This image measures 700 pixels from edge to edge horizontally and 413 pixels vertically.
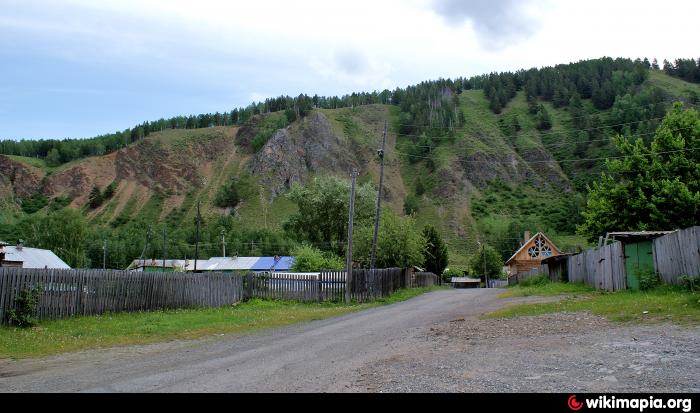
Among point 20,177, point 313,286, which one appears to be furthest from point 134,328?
point 20,177

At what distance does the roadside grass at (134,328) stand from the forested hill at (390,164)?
75569mm

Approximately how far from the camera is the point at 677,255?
15.4 metres

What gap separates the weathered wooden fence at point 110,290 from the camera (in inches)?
572

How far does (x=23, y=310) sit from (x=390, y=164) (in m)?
127

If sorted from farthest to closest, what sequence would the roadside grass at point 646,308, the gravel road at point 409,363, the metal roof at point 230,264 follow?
1. the metal roof at point 230,264
2. the roadside grass at point 646,308
3. the gravel road at point 409,363

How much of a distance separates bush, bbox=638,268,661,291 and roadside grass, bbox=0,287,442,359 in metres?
10.4

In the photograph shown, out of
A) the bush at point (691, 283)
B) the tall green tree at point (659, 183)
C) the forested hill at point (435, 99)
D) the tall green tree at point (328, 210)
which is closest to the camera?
the bush at point (691, 283)

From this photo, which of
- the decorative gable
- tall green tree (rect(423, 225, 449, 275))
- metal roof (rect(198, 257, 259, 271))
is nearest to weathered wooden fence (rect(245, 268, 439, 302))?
metal roof (rect(198, 257, 259, 271))

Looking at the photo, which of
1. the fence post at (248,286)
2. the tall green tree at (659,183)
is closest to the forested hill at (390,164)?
the tall green tree at (659,183)

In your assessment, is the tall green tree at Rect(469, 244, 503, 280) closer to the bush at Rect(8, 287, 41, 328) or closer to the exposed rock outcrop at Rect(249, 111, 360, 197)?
the exposed rock outcrop at Rect(249, 111, 360, 197)

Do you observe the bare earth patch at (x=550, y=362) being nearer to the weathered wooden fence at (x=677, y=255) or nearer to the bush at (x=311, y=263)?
the weathered wooden fence at (x=677, y=255)

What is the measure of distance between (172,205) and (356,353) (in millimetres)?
129358

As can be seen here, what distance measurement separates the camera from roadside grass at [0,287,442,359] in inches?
455
